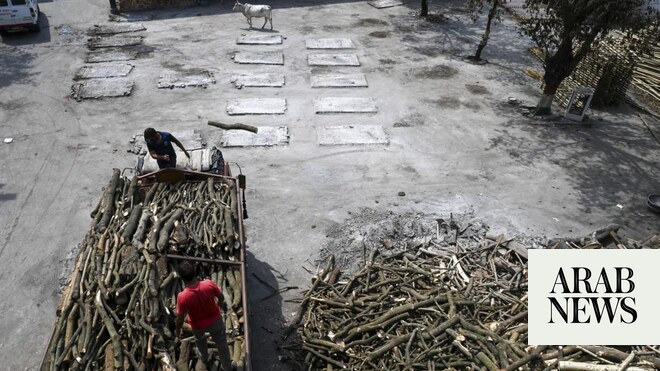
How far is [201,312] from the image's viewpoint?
6117 mm

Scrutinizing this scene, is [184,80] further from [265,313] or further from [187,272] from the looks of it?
[187,272]

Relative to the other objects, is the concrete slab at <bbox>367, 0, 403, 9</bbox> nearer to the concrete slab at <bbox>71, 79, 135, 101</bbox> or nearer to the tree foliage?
the tree foliage

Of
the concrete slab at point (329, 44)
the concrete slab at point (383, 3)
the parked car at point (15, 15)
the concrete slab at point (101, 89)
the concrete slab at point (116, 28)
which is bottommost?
the concrete slab at point (101, 89)

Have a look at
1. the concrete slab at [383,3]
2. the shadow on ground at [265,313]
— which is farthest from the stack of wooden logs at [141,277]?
the concrete slab at [383,3]

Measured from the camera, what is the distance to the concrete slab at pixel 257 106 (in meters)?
16.3

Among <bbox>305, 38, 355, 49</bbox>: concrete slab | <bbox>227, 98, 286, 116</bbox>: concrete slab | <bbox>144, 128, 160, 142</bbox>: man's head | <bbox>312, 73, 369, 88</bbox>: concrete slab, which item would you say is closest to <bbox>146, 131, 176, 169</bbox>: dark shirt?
<bbox>144, 128, 160, 142</bbox>: man's head

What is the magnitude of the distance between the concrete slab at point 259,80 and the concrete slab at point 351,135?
410 cm

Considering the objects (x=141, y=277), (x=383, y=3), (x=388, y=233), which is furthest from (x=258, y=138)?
(x=383, y=3)

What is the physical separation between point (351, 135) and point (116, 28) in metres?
15.6

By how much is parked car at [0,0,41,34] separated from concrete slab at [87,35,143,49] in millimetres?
2982

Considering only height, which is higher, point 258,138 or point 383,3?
point 383,3

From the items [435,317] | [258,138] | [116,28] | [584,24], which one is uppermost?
[584,24]

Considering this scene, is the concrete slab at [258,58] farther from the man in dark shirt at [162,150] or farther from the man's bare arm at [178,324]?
the man's bare arm at [178,324]

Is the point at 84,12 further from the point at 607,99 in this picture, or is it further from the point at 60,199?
the point at 607,99
